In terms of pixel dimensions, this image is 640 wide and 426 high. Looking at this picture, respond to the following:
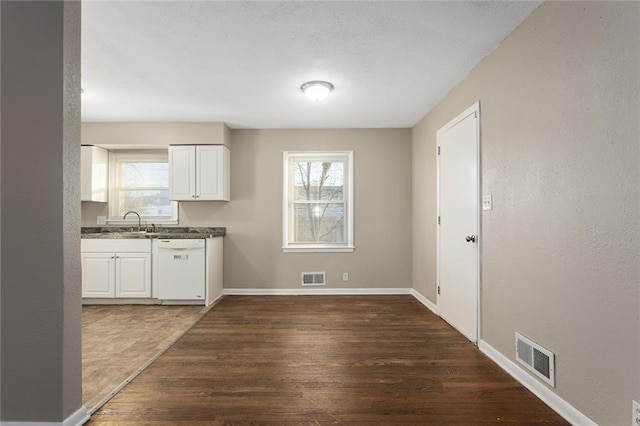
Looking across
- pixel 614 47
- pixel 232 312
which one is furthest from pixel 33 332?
pixel 614 47

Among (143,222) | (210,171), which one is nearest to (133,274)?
(143,222)

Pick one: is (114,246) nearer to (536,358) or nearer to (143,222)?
(143,222)

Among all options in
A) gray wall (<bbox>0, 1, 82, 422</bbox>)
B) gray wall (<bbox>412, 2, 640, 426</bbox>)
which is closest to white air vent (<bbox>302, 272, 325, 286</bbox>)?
gray wall (<bbox>412, 2, 640, 426</bbox>)

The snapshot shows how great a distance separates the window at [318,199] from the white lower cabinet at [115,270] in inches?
78.6

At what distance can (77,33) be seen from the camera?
175 cm

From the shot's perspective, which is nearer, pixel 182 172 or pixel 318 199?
pixel 182 172

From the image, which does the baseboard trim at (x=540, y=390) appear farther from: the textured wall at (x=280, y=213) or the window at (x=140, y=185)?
the window at (x=140, y=185)

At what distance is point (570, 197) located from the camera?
178 cm

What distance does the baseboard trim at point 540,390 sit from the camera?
5.64 ft

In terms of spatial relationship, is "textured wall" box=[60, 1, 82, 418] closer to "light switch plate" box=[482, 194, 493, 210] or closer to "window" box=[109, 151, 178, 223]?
"light switch plate" box=[482, 194, 493, 210]

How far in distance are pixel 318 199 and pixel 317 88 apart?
6.64 feet

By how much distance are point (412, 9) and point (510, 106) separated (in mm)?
985

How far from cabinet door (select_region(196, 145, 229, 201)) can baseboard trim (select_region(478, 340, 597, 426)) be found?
12.0 ft

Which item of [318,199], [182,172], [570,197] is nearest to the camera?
[570,197]
